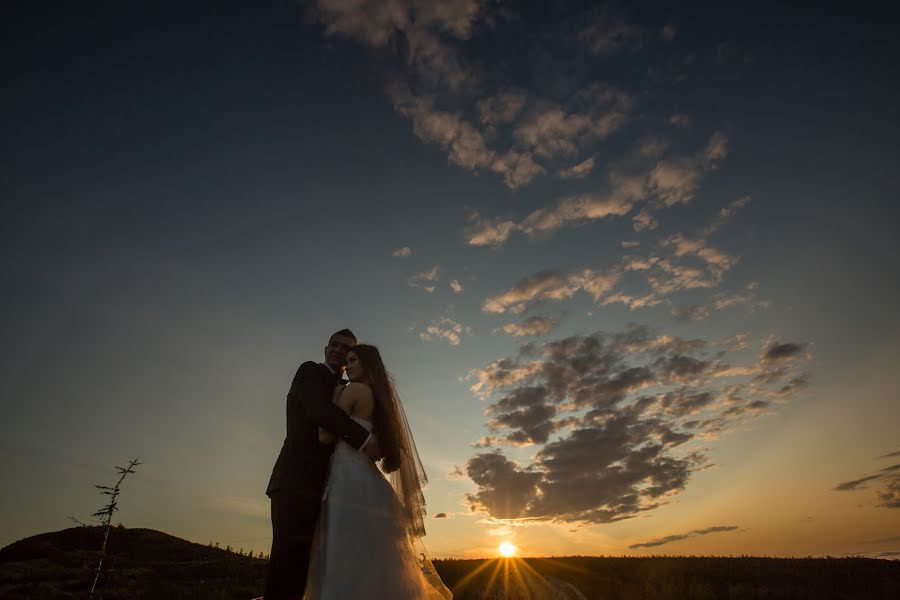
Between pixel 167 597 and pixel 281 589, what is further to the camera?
pixel 167 597

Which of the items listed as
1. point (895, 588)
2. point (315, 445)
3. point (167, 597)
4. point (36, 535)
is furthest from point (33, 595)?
point (895, 588)

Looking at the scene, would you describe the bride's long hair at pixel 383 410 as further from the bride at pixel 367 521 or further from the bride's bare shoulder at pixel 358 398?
the bride's bare shoulder at pixel 358 398

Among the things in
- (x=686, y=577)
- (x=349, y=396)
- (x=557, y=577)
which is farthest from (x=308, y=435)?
(x=686, y=577)

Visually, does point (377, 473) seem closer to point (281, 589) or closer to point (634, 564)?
point (281, 589)

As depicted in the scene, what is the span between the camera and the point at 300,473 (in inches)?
176

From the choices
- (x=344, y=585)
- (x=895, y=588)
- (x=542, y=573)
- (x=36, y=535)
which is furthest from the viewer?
(x=36, y=535)

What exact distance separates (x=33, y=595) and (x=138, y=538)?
11.7m

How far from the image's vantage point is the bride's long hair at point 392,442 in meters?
5.23

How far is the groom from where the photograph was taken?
13.8ft

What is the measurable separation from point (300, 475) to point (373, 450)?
82 centimetres

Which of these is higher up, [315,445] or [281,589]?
[315,445]

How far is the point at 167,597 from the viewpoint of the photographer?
13852 mm

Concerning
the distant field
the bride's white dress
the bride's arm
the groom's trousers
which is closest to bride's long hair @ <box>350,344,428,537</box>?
the bride's arm

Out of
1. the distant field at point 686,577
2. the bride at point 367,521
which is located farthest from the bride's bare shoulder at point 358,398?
the distant field at point 686,577
